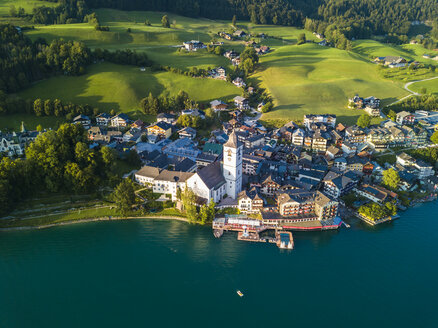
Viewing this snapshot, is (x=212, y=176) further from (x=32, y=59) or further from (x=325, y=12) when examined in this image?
(x=325, y=12)

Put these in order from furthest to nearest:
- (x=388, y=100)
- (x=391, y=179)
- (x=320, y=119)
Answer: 1. (x=388, y=100)
2. (x=320, y=119)
3. (x=391, y=179)

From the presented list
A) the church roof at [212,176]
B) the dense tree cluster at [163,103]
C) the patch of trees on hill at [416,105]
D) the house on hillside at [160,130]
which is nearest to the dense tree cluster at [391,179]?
the church roof at [212,176]

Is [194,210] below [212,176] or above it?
below

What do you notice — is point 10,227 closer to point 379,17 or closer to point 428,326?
point 428,326

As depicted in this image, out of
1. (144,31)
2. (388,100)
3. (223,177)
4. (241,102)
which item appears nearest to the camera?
(223,177)

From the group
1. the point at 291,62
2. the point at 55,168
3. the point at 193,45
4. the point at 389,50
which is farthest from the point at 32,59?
the point at 389,50

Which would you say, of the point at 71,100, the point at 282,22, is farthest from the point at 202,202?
the point at 282,22
